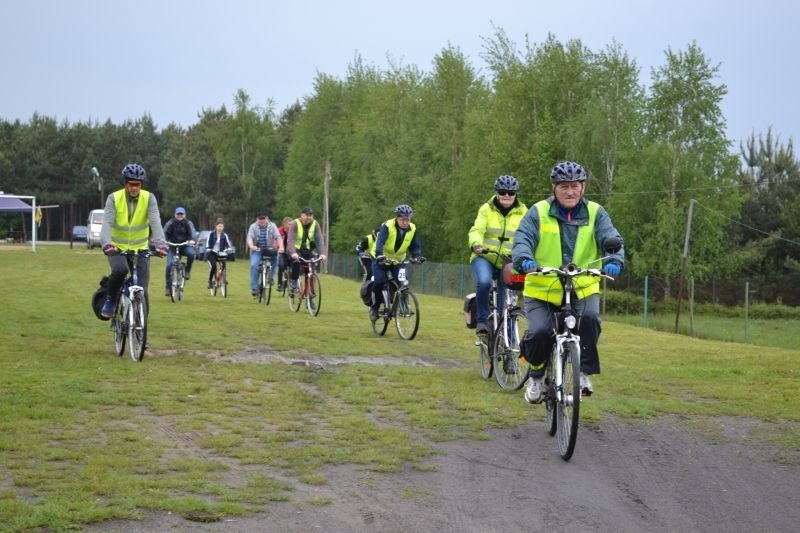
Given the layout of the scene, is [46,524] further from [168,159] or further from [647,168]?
[168,159]

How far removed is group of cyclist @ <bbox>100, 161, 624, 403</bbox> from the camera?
8367 mm

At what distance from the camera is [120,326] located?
1317cm

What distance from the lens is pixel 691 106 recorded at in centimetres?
5656

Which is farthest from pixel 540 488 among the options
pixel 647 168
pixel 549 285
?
pixel 647 168

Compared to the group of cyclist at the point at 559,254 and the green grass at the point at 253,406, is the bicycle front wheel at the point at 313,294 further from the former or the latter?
the group of cyclist at the point at 559,254

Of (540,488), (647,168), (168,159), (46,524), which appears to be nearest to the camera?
(46,524)

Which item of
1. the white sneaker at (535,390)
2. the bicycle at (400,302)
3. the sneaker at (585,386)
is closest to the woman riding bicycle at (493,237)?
the white sneaker at (535,390)

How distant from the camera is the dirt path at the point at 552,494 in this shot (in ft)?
19.6

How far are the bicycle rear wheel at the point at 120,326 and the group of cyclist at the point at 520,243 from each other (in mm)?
128

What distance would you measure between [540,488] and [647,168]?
5060 centimetres

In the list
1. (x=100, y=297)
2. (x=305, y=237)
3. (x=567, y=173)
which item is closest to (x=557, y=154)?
(x=305, y=237)

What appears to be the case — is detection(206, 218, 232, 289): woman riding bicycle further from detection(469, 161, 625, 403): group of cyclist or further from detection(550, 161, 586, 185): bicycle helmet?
detection(550, 161, 586, 185): bicycle helmet

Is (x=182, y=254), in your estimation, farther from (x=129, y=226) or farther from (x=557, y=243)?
(x=557, y=243)

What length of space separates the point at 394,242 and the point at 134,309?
4742 millimetres
